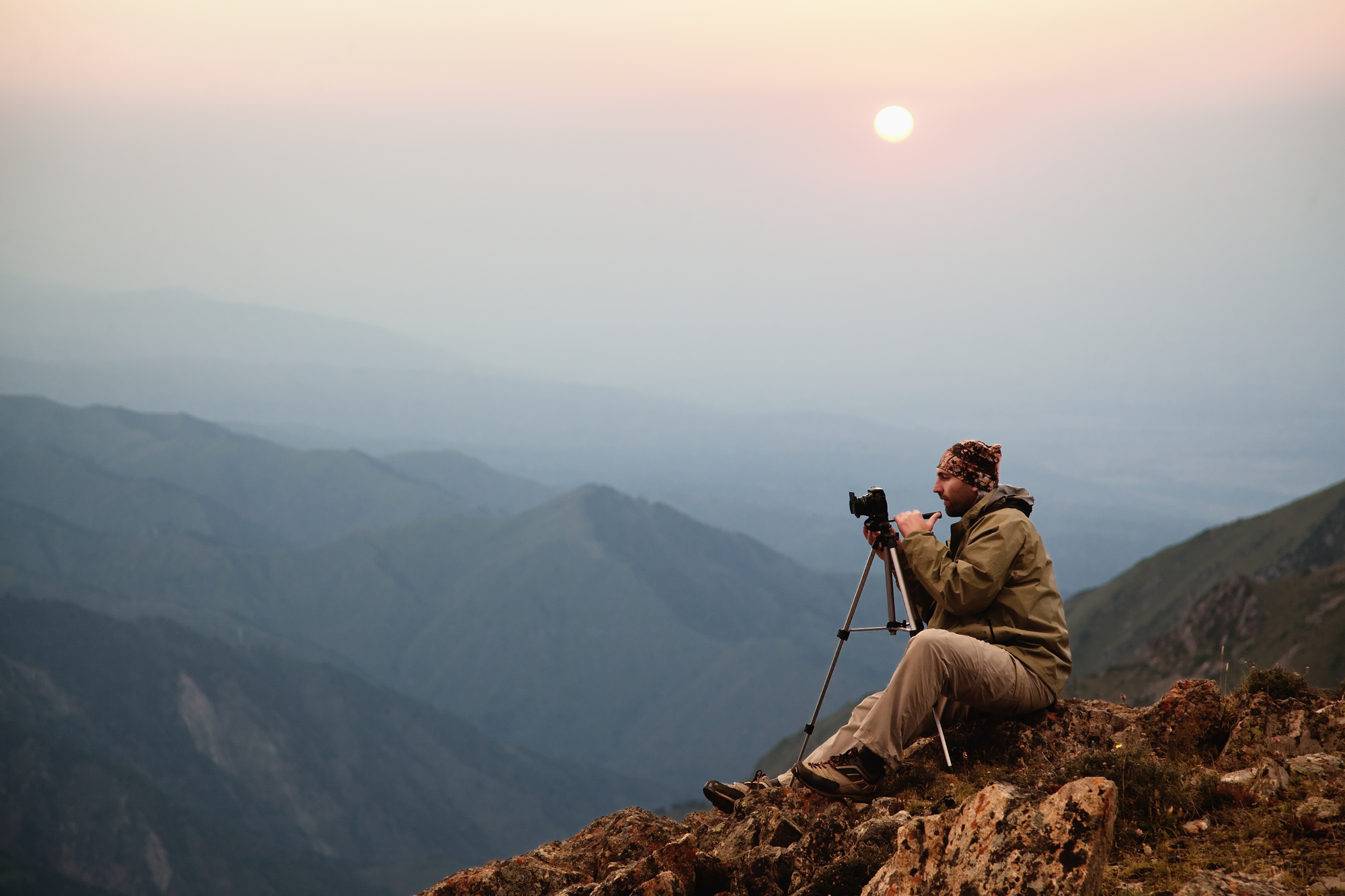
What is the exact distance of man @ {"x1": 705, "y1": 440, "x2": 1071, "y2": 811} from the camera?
7.89m

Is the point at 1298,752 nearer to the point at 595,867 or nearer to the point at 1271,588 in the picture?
the point at 595,867

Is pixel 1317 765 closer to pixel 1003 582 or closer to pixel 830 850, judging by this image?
pixel 1003 582

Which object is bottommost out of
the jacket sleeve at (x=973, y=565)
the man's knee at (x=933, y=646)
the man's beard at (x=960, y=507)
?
the man's knee at (x=933, y=646)

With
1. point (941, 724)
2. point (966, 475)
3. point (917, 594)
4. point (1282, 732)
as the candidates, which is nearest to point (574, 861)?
point (941, 724)

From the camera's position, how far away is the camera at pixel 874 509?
29.0 feet

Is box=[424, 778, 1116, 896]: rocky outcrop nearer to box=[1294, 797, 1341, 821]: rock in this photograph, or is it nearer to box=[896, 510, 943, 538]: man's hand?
box=[1294, 797, 1341, 821]: rock

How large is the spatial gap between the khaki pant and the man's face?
3.95ft

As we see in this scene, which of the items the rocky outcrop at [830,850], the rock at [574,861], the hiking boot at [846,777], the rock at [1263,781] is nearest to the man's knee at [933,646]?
the hiking boot at [846,777]

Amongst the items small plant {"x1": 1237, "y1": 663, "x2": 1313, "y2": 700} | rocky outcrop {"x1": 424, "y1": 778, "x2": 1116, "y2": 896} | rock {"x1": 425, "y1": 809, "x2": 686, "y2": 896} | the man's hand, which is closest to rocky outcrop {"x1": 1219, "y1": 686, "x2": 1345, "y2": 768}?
small plant {"x1": 1237, "y1": 663, "x2": 1313, "y2": 700}

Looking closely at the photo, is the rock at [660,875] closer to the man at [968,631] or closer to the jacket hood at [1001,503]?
the man at [968,631]

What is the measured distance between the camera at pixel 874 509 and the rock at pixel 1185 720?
114 inches

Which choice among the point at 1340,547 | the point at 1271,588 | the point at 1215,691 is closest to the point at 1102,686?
the point at 1271,588

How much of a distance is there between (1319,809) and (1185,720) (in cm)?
249

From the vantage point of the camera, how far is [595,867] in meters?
9.27
